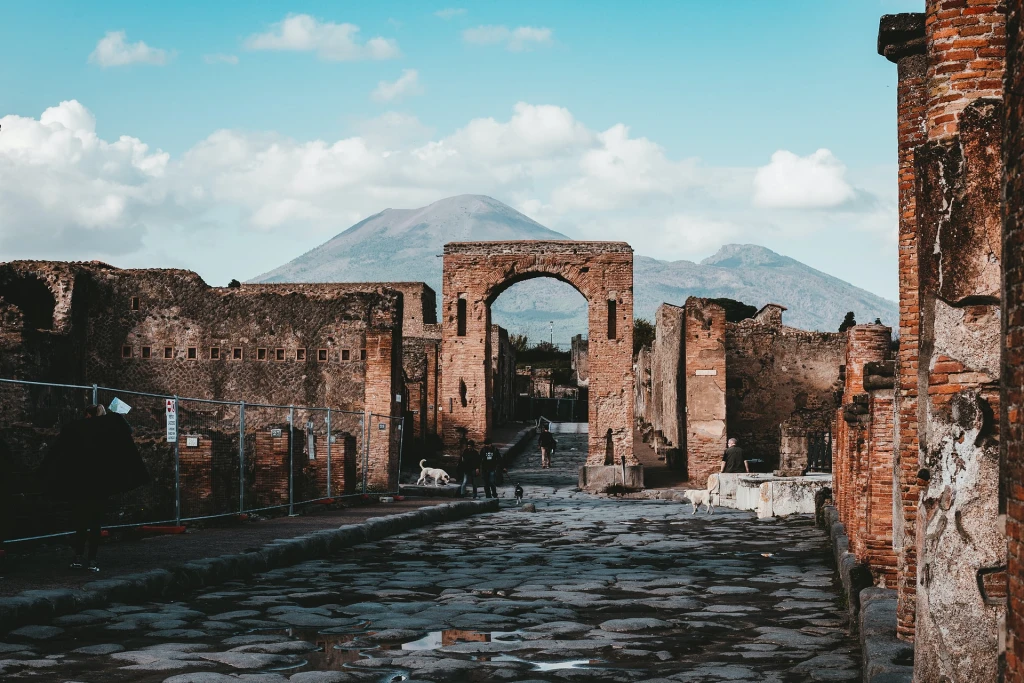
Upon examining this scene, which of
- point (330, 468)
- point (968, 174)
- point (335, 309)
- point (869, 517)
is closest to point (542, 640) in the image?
point (869, 517)

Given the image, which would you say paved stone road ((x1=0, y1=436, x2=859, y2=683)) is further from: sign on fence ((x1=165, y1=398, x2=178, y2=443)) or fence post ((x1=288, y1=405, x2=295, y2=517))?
fence post ((x1=288, y1=405, x2=295, y2=517))

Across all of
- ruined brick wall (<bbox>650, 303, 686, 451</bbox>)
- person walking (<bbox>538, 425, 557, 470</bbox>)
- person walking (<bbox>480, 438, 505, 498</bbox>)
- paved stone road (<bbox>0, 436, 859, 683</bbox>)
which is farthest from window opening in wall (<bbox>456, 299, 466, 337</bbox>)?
paved stone road (<bbox>0, 436, 859, 683</bbox>)

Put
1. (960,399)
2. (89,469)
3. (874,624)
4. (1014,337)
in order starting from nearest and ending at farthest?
(1014,337), (960,399), (874,624), (89,469)

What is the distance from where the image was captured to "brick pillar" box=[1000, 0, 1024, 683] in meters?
2.94

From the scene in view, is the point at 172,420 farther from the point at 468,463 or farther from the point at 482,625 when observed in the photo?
the point at 468,463

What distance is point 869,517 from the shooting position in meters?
7.45

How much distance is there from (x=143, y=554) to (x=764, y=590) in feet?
15.3

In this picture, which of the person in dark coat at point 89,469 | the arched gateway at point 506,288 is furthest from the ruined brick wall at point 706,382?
the person in dark coat at point 89,469

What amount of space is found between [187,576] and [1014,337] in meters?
6.32

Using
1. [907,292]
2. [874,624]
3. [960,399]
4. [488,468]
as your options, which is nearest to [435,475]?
[488,468]

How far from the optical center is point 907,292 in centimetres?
663

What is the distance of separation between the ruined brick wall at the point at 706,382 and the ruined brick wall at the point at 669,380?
104 centimetres

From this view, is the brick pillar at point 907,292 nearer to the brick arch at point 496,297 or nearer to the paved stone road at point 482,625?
the paved stone road at point 482,625

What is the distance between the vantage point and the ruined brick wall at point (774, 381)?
27.2 meters
